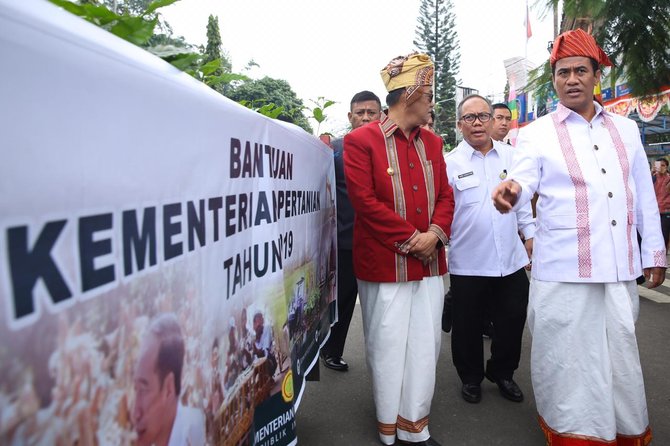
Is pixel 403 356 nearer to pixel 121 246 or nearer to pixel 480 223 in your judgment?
pixel 480 223

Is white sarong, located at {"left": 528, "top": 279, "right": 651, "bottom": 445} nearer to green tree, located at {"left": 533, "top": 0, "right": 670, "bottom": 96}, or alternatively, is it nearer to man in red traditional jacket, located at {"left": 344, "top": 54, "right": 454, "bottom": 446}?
man in red traditional jacket, located at {"left": 344, "top": 54, "right": 454, "bottom": 446}

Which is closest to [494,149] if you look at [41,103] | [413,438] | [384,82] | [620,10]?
[384,82]

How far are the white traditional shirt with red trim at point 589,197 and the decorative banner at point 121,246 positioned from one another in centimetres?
138

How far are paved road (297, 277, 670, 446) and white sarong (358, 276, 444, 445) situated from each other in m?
0.22

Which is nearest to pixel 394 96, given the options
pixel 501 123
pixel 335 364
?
pixel 335 364

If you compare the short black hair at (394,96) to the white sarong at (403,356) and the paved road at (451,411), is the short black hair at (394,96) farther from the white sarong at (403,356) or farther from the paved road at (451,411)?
the paved road at (451,411)

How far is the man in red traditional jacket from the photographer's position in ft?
7.61

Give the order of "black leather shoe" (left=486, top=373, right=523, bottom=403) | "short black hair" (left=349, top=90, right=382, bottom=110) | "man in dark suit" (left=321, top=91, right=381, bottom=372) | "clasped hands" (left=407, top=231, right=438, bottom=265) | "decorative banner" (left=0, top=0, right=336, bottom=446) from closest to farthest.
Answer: "decorative banner" (left=0, top=0, right=336, bottom=446) → "clasped hands" (left=407, top=231, right=438, bottom=265) → "black leather shoe" (left=486, top=373, right=523, bottom=403) → "man in dark suit" (left=321, top=91, right=381, bottom=372) → "short black hair" (left=349, top=90, right=382, bottom=110)

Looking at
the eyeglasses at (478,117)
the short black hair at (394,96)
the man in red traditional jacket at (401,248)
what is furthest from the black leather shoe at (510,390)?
the short black hair at (394,96)

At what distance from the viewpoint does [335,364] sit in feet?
11.2

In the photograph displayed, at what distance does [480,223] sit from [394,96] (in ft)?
3.21

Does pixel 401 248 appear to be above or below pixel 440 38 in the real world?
below

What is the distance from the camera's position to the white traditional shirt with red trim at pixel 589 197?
213cm

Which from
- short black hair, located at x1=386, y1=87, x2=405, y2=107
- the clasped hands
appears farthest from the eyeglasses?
the clasped hands
